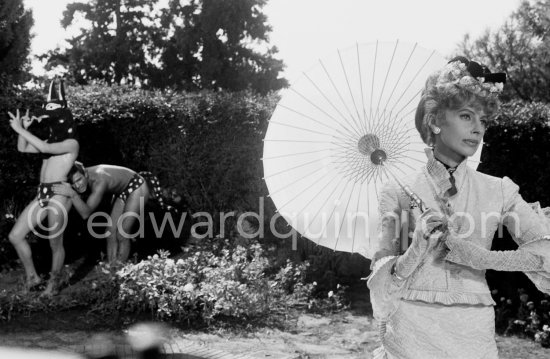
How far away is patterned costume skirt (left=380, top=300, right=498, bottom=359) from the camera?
2318 millimetres

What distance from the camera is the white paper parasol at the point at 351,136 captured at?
11.3ft

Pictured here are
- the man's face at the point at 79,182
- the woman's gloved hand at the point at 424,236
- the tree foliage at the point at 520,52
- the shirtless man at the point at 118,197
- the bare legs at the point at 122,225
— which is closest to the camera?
the woman's gloved hand at the point at 424,236

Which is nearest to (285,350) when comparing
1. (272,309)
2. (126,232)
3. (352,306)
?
(272,309)

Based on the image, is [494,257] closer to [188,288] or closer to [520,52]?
[188,288]

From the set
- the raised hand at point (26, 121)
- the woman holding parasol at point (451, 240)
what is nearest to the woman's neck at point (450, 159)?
the woman holding parasol at point (451, 240)

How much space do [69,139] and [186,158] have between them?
1.62 metres

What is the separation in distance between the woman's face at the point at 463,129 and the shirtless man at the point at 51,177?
5.13 meters

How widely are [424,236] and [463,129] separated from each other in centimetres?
49

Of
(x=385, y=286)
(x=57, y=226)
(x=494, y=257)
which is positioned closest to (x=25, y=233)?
(x=57, y=226)

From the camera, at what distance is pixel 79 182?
7.06 m

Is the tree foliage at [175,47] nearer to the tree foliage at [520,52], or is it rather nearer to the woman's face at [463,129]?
the tree foliage at [520,52]

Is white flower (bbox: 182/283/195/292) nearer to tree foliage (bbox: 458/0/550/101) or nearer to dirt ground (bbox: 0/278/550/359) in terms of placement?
dirt ground (bbox: 0/278/550/359)

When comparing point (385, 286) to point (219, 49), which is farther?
point (219, 49)

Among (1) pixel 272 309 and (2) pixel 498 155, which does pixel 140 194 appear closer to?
(1) pixel 272 309
